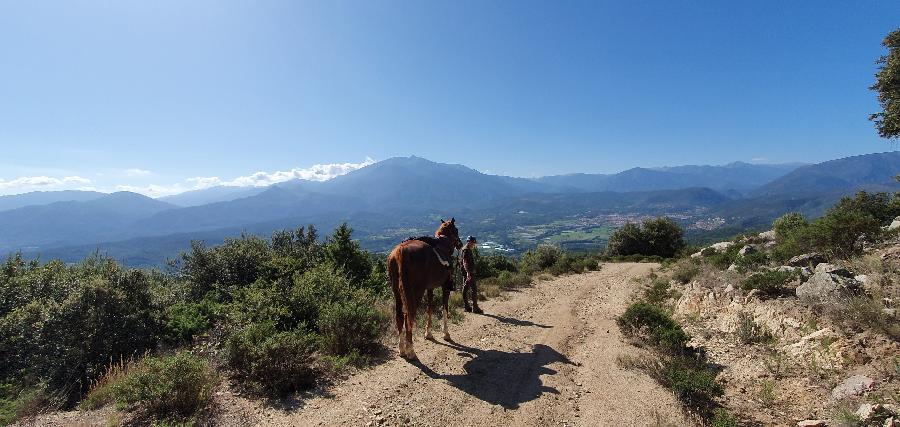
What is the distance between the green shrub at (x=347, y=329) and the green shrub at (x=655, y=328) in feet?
21.3

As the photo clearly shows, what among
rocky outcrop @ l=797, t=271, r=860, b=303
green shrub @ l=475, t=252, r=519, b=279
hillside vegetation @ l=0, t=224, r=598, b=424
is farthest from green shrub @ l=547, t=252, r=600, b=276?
rocky outcrop @ l=797, t=271, r=860, b=303

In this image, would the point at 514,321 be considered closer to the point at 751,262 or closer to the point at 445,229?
the point at 445,229

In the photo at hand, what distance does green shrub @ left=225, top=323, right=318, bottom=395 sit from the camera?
661 centimetres

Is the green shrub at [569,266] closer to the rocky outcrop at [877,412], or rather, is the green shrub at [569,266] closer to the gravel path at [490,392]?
the gravel path at [490,392]

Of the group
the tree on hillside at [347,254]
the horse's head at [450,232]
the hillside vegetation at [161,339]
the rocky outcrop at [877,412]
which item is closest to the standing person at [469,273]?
the hillside vegetation at [161,339]

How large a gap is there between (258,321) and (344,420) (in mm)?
3459

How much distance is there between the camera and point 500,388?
688 cm

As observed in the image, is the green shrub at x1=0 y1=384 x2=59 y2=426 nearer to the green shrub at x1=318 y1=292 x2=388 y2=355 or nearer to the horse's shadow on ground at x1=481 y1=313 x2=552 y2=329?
the green shrub at x1=318 y1=292 x2=388 y2=355

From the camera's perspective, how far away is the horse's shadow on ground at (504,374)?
260 inches

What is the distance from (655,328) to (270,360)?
871 centimetres

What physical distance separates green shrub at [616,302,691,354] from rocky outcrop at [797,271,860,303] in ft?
8.40

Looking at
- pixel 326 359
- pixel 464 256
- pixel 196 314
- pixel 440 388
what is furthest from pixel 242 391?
pixel 464 256

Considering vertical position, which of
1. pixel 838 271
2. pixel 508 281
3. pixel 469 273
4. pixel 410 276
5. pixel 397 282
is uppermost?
pixel 410 276

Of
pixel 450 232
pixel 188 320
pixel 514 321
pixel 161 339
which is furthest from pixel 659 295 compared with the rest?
pixel 161 339
